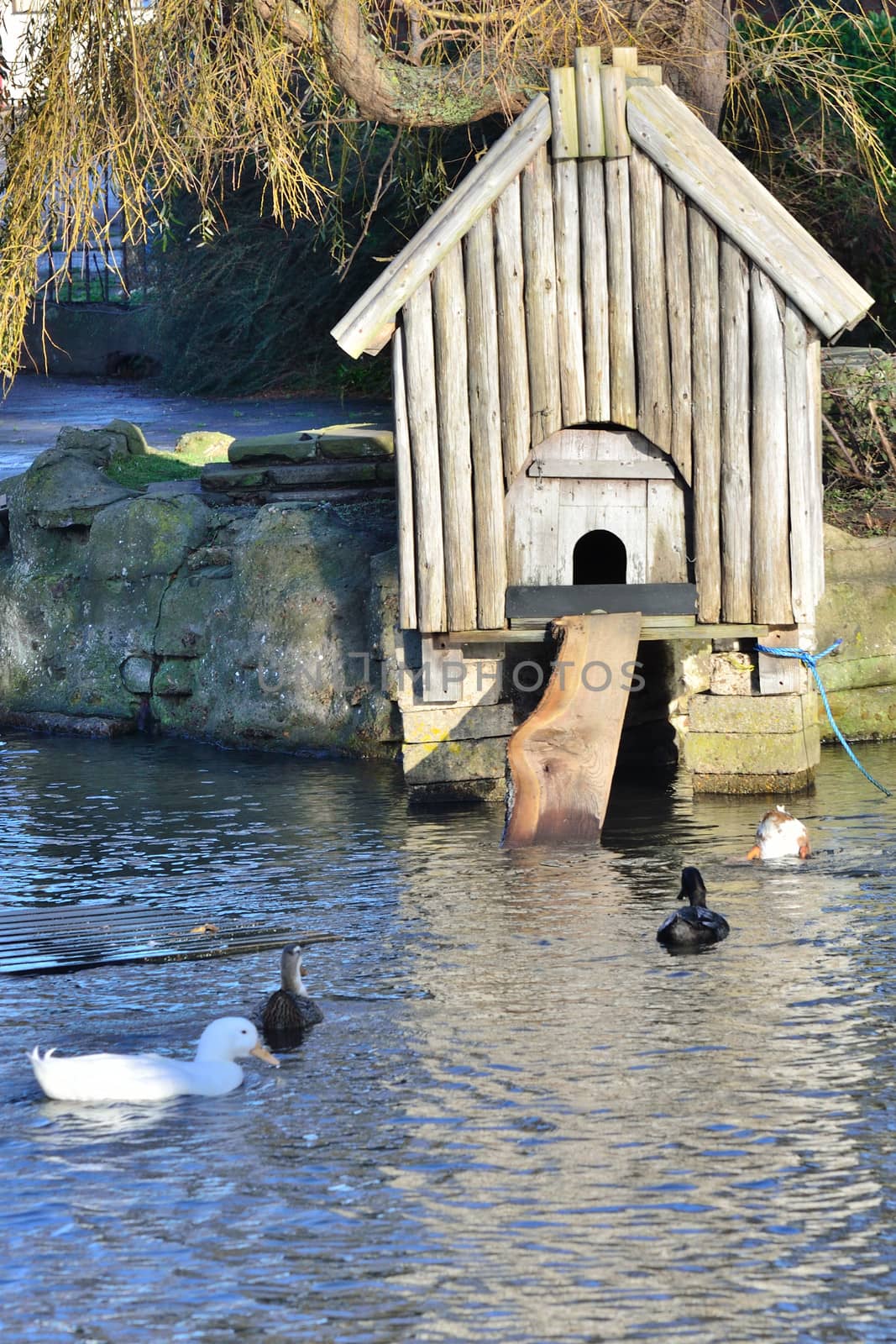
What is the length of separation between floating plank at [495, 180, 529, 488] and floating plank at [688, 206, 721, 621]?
1.13 m

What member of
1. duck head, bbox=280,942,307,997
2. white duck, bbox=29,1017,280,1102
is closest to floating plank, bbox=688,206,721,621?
duck head, bbox=280,942,307,997

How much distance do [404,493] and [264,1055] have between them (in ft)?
19.1

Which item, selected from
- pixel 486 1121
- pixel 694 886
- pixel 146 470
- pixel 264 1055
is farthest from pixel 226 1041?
pixel 146 470

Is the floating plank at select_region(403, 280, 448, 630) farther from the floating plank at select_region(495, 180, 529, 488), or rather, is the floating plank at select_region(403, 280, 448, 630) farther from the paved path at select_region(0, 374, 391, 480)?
the paved path at select_region(0, 374, 391, 480)

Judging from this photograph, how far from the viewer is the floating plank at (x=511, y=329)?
484 inches

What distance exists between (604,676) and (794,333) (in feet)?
8.44

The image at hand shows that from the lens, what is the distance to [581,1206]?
623 centimetres

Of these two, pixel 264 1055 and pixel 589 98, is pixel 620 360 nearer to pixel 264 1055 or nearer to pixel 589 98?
pixel 589 98

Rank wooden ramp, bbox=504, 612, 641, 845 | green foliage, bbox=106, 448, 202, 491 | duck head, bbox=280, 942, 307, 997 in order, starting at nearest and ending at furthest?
duck head, bbox=280, 942, 307, 997
wooden ramp, bbox=504, 612, 641, 845
green foliage, bbox=106, 448, 202, 491

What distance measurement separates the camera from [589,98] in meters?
12.1

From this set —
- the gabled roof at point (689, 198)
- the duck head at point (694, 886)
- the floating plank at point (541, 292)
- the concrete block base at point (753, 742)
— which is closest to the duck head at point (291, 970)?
the duck head at point (694, 886)

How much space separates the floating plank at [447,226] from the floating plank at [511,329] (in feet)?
0.55

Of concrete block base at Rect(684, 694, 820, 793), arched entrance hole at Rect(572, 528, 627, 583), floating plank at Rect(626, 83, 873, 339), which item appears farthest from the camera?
arched entrance hole at Rect(572, 528, 627, 583)

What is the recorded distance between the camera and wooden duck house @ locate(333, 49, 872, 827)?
12.1m
